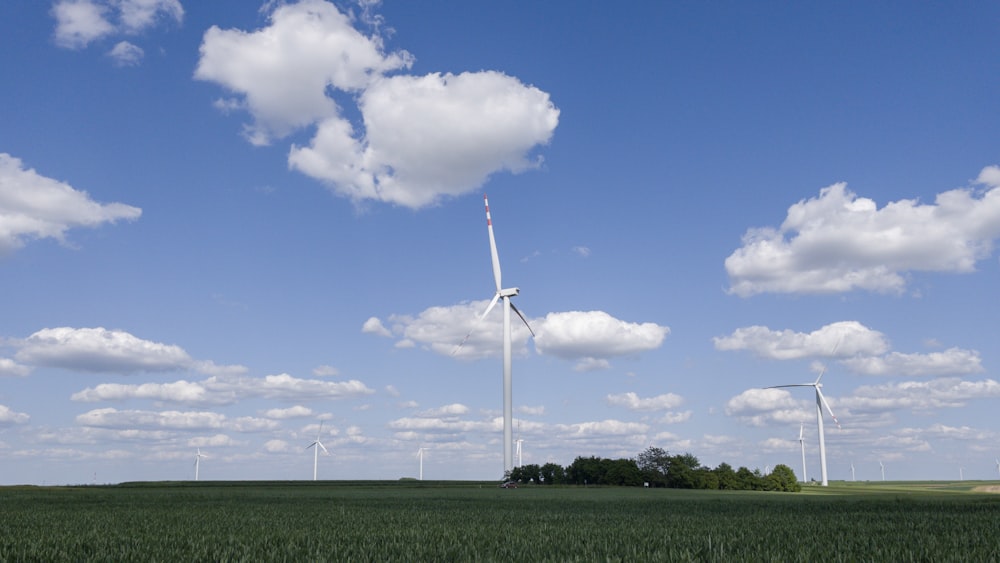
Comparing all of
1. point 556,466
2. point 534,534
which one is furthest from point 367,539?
point 556,466

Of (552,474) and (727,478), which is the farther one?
(552,474)

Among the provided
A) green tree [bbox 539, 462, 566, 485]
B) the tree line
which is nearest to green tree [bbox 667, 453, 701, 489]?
the tree line

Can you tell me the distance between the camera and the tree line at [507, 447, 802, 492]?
12838 centimetres

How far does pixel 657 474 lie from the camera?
13250 centimetres

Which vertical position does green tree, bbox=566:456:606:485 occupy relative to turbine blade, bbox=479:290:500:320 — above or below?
below

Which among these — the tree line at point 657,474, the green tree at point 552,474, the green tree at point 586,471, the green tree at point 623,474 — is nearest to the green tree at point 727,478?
the tree line at point 657,474

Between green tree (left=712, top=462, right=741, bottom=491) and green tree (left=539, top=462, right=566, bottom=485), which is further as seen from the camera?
green tree (left=539, top=462, right=566, bottom=485)

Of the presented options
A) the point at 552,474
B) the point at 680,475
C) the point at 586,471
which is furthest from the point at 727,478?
the point at 552,474

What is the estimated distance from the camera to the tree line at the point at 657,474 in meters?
128

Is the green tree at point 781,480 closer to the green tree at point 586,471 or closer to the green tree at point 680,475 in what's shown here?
the green tree at point 680,475

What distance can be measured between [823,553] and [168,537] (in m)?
19.2

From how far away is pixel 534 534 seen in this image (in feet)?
77.5

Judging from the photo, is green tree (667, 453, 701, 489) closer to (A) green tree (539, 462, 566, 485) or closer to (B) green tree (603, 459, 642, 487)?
(B) green tree (603, 459, 642, 487)

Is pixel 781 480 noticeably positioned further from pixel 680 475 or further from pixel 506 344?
pixel 506 344
